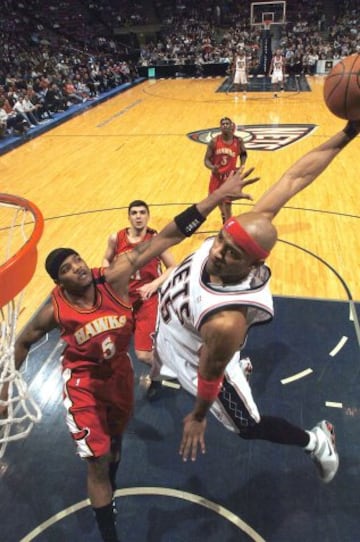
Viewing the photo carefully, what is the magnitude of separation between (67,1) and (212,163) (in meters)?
29.3

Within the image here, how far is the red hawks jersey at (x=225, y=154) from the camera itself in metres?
6.19

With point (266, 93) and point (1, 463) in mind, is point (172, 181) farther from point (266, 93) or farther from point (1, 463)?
point (266, 93)

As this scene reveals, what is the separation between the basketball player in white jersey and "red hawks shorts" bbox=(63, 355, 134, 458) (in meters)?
0.35

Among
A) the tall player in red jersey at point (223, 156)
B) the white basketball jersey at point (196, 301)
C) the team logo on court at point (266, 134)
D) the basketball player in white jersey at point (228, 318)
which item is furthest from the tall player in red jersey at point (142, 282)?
the team logo on court at point (266, 134)

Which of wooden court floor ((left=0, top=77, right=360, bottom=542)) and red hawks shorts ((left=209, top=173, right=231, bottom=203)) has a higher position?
red hawks shorts ((left=209, top=173, right=231, bottom=203))

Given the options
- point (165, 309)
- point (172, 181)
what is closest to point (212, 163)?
point (172, 181)

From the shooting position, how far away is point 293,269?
5617 millimetres

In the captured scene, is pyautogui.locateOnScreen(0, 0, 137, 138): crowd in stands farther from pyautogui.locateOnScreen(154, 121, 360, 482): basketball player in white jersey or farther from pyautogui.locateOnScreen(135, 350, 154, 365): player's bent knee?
pyautogui.locateOnScreen(154, 121, 360, 482): basketball player in white jersey

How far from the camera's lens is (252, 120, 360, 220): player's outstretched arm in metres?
2.73

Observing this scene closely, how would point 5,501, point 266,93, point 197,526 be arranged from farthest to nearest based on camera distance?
1. point 266,93
2. point 5,501
3. point 197,526

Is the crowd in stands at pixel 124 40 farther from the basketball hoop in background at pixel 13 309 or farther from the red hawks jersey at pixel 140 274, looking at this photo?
the basketball hoop in background at pixel 13 309

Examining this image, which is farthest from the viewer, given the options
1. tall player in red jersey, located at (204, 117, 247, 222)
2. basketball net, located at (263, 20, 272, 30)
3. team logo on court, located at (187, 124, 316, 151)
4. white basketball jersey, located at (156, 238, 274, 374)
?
basketball net, located at (263, 20, 272, 30)

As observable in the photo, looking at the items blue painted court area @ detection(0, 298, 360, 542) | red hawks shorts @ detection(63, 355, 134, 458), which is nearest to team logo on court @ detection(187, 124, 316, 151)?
blue painted court area @ detection(0, 298, 360, 542)

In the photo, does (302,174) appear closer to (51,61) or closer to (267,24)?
(51,61)
